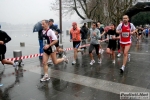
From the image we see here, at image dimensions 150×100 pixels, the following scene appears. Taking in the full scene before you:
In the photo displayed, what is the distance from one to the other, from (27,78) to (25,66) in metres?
1.71

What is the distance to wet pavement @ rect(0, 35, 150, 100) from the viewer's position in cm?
435

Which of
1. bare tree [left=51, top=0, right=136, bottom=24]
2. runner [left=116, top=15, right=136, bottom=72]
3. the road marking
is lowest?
the road marking

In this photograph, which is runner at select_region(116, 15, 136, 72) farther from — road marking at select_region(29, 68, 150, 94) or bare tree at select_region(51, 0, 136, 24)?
bare tree at select_region(51, 0, 136, 24)

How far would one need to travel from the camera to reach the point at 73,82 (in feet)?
17.4

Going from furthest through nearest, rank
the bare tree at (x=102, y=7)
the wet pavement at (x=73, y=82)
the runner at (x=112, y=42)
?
the bare tree at (x=102, y=7) < the runner at (x=112, y=42) < the wet pavement at (x=73, y=82)

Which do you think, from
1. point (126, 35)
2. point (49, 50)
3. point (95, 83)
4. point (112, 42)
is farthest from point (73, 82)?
point (112, 42)

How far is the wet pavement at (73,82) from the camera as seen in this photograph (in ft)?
14.3

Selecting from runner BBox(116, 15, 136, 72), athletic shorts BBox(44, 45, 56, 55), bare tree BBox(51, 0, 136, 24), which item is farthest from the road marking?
bare tree BBox(51, 0, 136, 24)

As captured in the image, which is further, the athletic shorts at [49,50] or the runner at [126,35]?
the runner at [126,35]

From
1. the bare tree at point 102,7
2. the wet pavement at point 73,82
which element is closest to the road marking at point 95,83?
the wet pavement at point 73,82

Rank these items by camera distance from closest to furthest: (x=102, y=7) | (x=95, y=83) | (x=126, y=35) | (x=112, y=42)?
(x=95, y=83) → (x=126, y=35) → (x=112, y=42) → (x=102, y=7)

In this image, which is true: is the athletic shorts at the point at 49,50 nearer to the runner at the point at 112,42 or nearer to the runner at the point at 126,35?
the runner at the point at 126,35

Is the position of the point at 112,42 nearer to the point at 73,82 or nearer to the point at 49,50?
the point at 73,82

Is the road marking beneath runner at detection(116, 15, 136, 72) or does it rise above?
beneath
